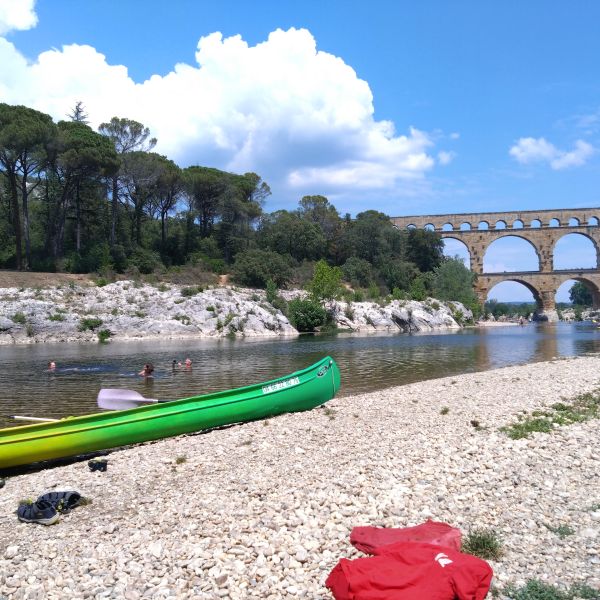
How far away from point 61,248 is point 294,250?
31925mm

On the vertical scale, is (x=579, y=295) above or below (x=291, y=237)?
below

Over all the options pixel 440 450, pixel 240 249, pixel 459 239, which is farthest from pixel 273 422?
pixel 459 239

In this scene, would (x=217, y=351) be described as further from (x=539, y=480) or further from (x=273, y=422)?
(x=539, y=480)

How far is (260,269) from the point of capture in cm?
6059

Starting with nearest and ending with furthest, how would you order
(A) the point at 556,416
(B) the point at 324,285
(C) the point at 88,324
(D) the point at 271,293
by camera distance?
(A) the point at 556,416
(C) the point at 88,324
(D) the point at 271,293
(B) the point at 324,285

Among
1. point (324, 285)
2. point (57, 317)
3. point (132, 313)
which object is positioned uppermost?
point (324, 285)

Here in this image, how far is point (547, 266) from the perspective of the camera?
4070 inches

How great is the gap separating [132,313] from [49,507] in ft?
133

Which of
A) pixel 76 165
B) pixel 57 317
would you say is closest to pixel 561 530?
pixel 57 317

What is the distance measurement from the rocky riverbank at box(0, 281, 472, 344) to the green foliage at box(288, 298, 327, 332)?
Result: 1220mm

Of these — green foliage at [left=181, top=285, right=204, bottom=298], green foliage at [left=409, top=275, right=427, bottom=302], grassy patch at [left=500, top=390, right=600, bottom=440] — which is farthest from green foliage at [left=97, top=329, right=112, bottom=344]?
green foliage at [left=409, top=275, right=427, bottom=302]

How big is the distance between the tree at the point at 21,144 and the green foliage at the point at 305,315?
26.5 meters

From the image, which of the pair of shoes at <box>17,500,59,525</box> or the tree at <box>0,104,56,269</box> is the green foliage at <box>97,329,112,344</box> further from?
the pair of shoes at <box>17,500,59,525</box>

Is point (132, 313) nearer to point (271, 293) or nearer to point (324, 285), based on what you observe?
point (271, 293)
